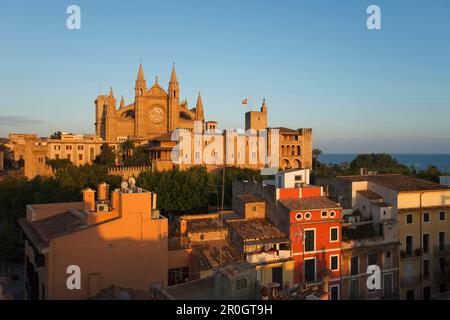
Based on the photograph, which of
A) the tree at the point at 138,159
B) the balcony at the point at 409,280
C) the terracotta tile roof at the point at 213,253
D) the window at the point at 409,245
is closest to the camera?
the terracotta tile roof at the point at 213,253

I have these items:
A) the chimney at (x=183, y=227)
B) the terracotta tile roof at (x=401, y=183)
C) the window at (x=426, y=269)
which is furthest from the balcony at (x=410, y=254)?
the chimney at (x=183, y=227)

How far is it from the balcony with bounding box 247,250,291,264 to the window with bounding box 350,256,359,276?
157 inches

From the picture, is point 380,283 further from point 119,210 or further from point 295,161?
point 295,161

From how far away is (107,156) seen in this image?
65.0m

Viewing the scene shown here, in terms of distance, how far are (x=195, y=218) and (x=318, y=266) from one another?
25.3 ft

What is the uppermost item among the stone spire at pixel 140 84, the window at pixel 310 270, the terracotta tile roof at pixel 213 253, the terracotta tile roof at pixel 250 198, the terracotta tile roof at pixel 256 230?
the stone spire at pixel 140 84

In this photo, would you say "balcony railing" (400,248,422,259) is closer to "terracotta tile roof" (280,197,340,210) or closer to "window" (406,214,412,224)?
"window" (406,214,412,224)

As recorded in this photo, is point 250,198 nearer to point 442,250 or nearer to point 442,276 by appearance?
point 442,250

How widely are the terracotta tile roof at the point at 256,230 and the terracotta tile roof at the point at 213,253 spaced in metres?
0.96

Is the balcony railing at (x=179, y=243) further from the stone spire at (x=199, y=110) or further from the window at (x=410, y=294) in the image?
the stone spire at (x=199, y=110)

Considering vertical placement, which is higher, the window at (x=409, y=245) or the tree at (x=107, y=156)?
the tree at (x=107, y=156)

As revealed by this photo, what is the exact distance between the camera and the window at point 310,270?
21703mm

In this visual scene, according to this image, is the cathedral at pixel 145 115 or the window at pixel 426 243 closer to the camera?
the window at pixel 426 243

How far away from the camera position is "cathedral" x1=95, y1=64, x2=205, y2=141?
74.8 metres
